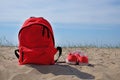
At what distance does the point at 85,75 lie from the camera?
591cm

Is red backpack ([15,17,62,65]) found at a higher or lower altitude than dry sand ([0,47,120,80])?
higher

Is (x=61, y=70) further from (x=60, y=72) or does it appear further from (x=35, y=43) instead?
(x=35, y=43)

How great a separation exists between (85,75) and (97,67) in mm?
867

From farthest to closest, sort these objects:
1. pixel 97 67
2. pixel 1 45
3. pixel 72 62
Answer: pixel 1 45 → pixel 72 62 → pixel 97 67

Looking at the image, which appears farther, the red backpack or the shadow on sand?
the red backpack

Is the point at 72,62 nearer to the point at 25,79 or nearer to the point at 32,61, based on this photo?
the point at 32,61

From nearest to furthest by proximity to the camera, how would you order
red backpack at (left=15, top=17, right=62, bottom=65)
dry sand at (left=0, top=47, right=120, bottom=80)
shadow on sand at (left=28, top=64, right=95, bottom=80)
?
dry sand at (left=0, top=47, right=120, bottom=80) → shadow on sand at (left=28, top=64, right=95, bottom=80) → red backpack at (left=15, top=17, right=62, bottom=65)

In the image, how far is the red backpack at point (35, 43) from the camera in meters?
6.52

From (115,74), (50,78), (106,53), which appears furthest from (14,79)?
(106,53)

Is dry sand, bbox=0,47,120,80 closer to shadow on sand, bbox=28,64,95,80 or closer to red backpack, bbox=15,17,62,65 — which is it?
shadow on sand, bbox=28,64,95,80

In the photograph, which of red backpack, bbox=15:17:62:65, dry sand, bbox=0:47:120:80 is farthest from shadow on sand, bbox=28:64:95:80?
red backpack, bbox=15:17:62:65

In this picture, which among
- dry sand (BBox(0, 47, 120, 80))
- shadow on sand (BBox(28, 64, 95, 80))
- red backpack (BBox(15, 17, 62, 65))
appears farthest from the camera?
red backpack (BBox(15, 17, 62, 65))

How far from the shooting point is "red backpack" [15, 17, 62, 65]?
6.52m

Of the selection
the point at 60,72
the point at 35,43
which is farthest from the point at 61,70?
the point at 35,43
